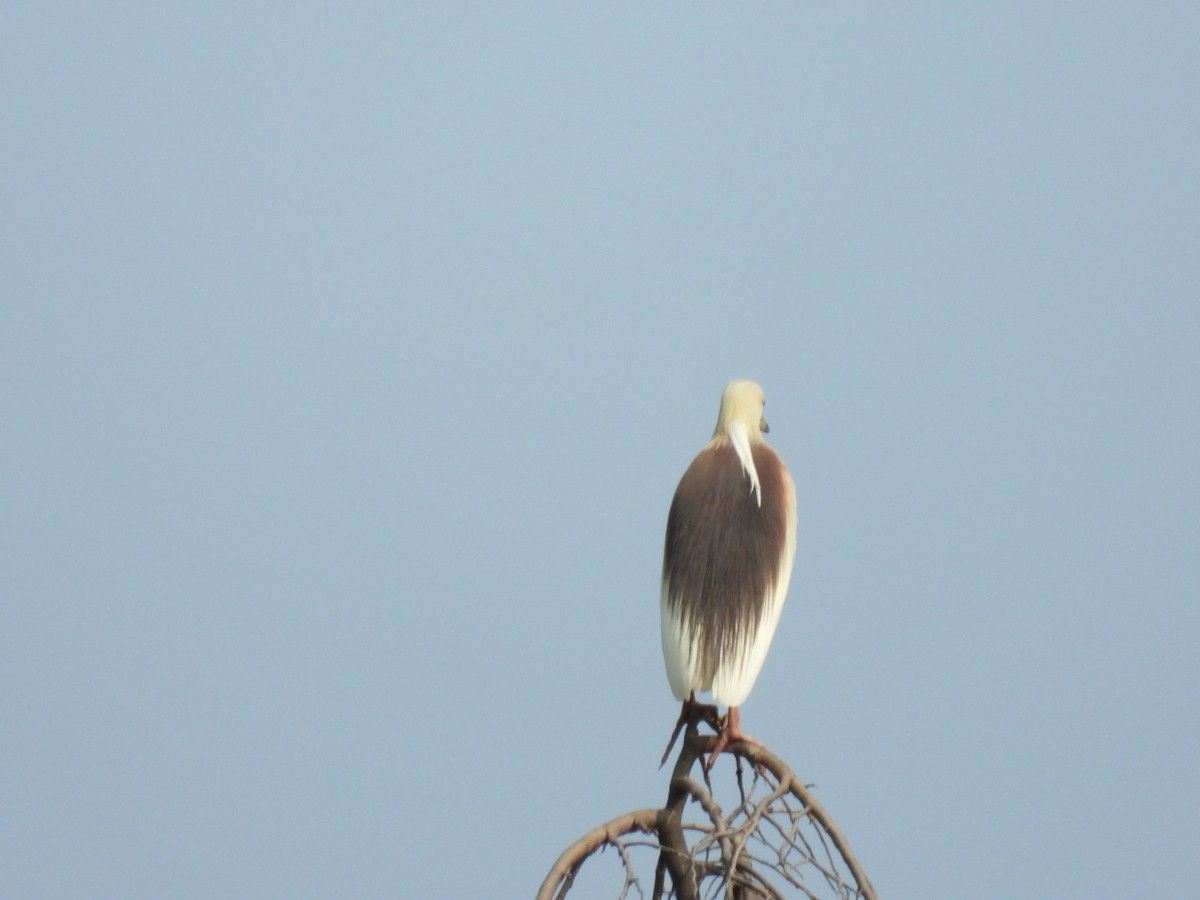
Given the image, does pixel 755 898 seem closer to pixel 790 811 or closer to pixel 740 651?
pixel 790 811

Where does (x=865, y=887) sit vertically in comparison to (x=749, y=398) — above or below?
below

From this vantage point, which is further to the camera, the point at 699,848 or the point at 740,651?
the point at 740,651

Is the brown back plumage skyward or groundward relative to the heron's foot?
skyward

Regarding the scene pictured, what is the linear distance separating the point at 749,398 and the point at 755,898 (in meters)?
0.82

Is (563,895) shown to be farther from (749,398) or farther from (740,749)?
(749,398)

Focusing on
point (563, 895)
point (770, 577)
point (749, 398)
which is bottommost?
point (563, 895)

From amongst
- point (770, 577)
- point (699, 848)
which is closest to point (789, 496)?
point (770, 577)

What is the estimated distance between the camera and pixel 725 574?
2783mm

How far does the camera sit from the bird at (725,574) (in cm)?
277

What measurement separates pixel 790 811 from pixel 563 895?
1.22 feet

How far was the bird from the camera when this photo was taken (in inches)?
109

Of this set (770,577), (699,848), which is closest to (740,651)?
(770,577)

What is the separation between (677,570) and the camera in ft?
9.27

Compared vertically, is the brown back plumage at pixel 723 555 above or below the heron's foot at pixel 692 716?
above
